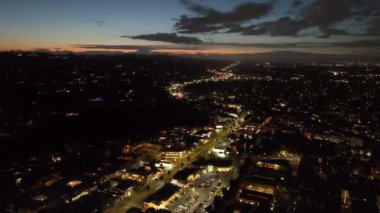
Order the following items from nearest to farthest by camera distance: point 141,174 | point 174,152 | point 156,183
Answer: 1. point 156,183
2. point 141,174
3. point 174,152

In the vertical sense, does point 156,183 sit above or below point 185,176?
below

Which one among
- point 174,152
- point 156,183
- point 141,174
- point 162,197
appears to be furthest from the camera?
point 174,152

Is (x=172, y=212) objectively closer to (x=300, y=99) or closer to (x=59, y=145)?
Result: (x=59, y=145)

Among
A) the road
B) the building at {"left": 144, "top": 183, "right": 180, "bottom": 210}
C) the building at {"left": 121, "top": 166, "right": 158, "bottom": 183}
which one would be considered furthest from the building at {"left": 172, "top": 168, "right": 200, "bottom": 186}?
the building at {"left": 121, "top": 166, "right": 158, "bottom": 183}

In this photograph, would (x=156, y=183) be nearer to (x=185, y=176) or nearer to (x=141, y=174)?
(x=141, y=174)

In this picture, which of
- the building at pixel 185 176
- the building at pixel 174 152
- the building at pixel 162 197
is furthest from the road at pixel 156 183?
the building at pixel 185 176

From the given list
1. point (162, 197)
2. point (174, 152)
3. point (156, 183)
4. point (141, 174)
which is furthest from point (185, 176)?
point (174, 152)

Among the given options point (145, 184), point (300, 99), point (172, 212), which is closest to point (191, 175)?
point (145, 184)

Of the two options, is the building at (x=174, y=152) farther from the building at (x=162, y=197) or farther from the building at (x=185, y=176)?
the building at (x=162, y=197)
